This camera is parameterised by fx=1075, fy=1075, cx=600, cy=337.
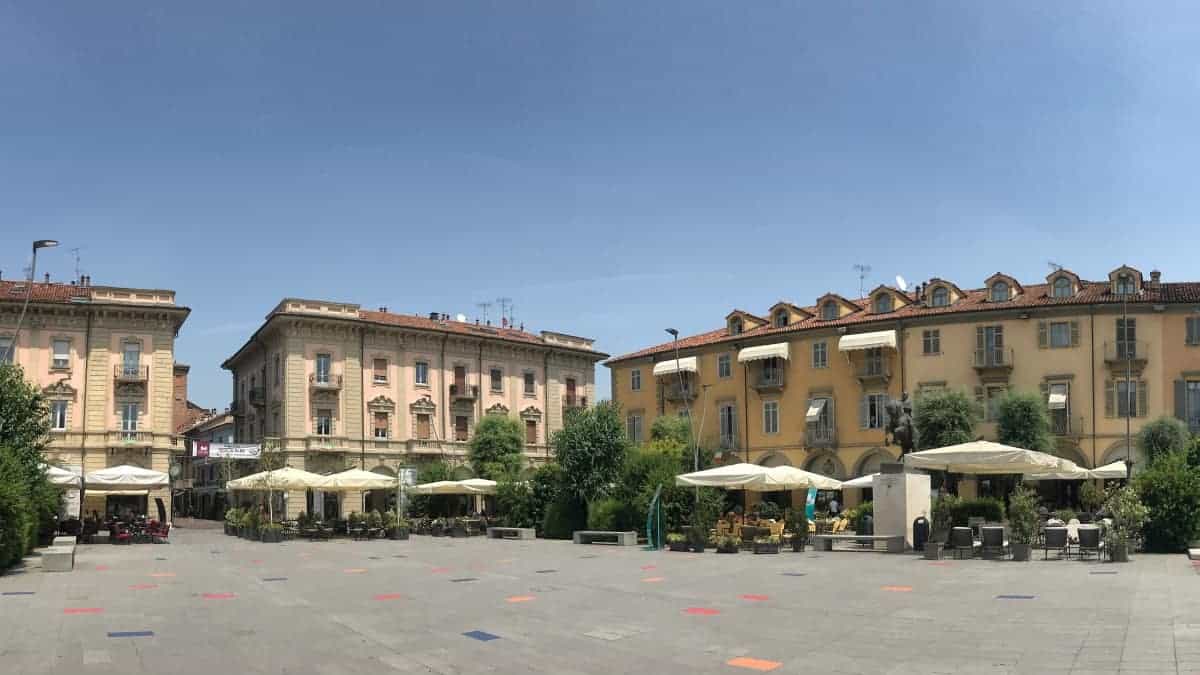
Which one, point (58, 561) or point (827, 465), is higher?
point (827, 465)

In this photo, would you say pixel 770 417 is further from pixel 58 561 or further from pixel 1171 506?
pixel 58 561

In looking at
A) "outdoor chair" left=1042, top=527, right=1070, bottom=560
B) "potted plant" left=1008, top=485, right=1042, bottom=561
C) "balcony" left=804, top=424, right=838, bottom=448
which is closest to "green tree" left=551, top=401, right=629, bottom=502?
"potted plant" left=1008, top=485, right=1042, bottom=561

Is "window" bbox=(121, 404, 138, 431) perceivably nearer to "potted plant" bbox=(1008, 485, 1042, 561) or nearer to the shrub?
"potted plant" bbox=(1008, 485, 1042, 561)

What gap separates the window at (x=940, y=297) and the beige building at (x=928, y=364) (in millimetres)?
61

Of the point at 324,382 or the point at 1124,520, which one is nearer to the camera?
the point at 1124,520

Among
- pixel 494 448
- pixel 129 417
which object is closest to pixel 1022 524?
pixel 494 448

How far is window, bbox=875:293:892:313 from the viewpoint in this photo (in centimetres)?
5803

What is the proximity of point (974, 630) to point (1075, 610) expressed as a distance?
2.40 m

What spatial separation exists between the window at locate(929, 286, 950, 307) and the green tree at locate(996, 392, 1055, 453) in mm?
7362

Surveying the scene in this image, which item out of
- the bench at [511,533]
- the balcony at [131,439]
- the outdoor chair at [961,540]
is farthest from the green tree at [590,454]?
the balcony at [131,439]

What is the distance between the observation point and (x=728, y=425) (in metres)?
62.3

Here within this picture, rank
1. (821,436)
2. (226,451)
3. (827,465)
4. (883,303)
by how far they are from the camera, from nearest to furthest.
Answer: (821,436), (827,465), (883,303), (226,451)

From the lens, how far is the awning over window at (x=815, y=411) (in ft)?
188

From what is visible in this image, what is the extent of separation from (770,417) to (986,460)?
33593 mm
